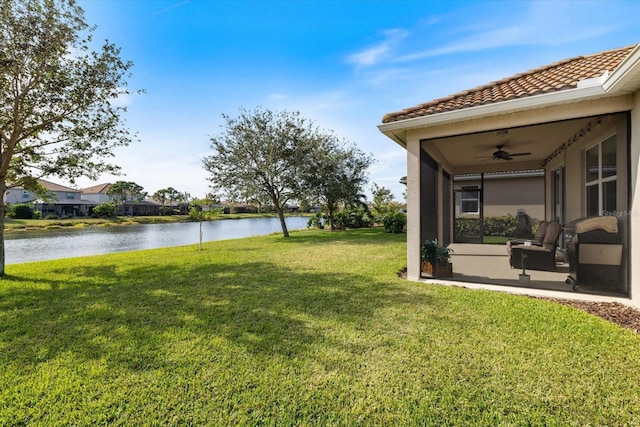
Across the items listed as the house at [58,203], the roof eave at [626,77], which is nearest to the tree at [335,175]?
the roof eave at [626,77]

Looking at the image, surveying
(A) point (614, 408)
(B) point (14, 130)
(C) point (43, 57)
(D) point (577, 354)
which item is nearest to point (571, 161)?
(D) point (577, 354)

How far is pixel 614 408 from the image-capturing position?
2.05m

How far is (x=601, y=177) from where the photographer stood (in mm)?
5391

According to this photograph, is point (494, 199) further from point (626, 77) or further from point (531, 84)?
point (626, 77)

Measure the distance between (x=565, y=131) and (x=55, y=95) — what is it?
37.1ft

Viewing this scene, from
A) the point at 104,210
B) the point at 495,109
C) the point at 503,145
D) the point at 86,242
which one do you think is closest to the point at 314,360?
the point at 495,109

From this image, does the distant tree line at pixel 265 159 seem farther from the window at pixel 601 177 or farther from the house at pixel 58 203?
the house at pixel 58 203

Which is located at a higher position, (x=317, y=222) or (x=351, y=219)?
(x=351, y=219)

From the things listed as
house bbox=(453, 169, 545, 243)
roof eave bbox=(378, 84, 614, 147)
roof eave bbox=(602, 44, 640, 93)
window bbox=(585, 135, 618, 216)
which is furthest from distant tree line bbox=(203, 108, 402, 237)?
roof eave bbox=(602, 44, 640, 93)

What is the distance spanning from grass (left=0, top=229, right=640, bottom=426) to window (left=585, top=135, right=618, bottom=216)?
2.44 meters

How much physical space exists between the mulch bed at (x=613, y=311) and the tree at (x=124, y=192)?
56.9m

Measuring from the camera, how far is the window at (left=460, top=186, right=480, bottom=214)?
12.0 meters

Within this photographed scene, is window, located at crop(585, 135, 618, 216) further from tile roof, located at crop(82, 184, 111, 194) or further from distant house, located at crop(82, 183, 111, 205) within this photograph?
tile roof, located at crop(82, 184, 111, 194)

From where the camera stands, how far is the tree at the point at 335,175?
17.0m
